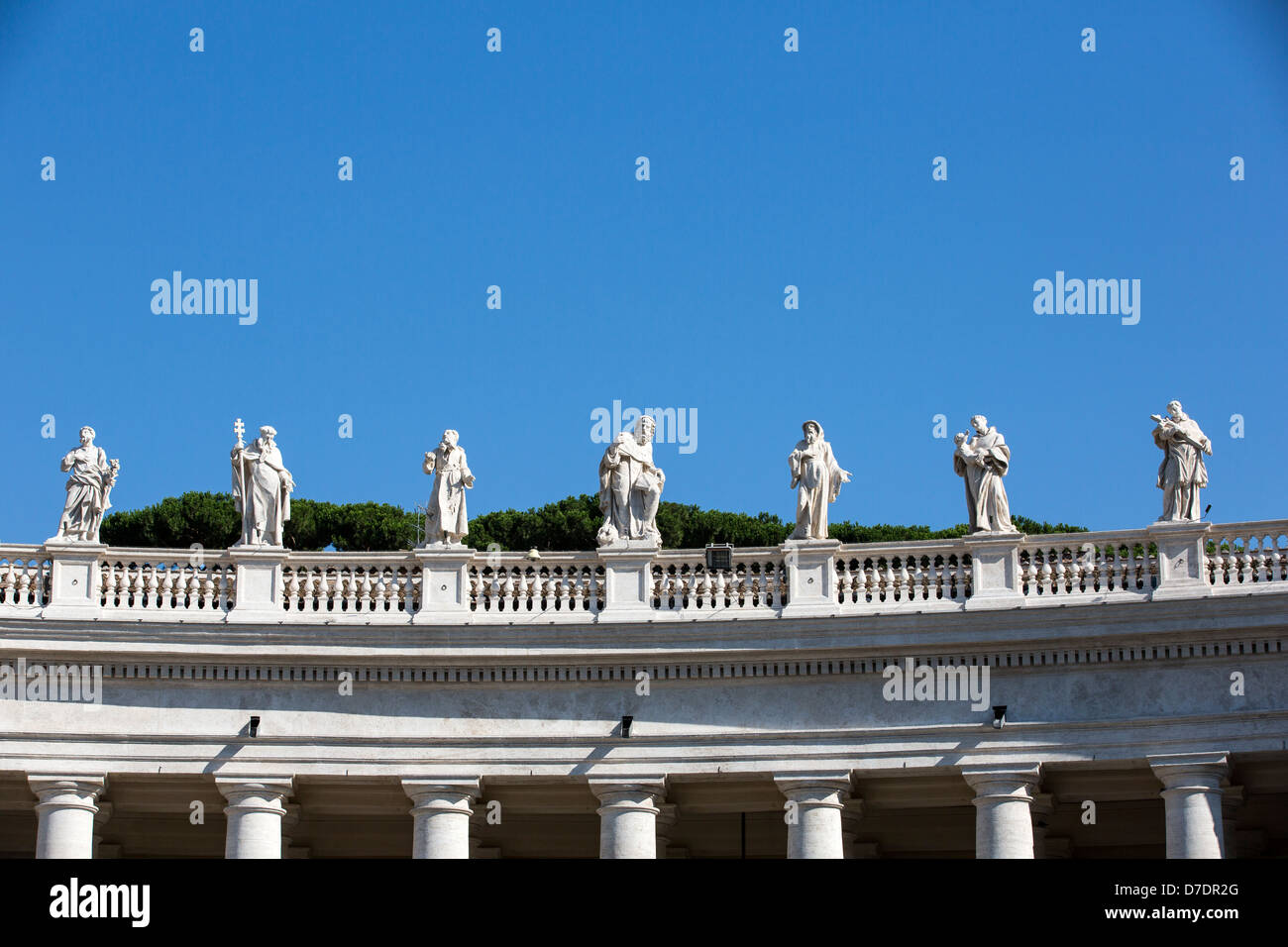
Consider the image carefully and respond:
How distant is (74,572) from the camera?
47062 millimetres

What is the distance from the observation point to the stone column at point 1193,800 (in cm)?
4353

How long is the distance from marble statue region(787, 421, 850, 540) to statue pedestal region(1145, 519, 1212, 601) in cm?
674

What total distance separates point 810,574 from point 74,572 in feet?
51.3

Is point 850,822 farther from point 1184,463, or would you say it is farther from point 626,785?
point 1184,463

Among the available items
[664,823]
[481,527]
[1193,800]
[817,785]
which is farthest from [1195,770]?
[481,527]

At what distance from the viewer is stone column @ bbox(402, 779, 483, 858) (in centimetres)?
4603

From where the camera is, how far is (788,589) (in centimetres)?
4691

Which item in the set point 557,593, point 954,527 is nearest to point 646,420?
point 557,593

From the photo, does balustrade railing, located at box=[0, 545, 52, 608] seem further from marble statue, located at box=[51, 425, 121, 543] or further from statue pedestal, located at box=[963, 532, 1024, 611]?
statue pedestal, located at box=[963, 532, 1024, 611]

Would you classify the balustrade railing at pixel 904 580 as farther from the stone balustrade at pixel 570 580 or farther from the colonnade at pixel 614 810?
the colonnade at pixel 614 810

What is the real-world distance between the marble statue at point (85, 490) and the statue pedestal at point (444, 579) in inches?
275

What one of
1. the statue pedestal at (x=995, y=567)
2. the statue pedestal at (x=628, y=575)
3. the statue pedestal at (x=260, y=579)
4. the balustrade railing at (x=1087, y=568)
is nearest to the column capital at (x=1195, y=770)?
the balustrade railing at (x=1087, y=568)
